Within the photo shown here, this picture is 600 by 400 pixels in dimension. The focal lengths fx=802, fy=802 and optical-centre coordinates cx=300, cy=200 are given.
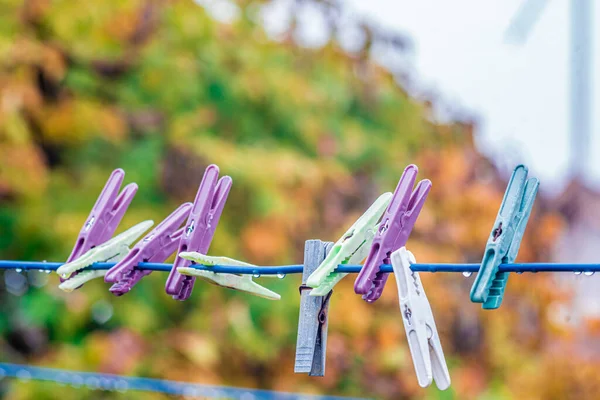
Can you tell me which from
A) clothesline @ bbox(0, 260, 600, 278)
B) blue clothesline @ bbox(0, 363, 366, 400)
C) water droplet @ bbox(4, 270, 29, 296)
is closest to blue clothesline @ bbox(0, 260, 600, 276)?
clothesline @ bbox(0, 260, 600, 278)

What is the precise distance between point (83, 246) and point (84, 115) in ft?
7.99

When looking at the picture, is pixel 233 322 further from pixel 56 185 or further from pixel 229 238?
pixel 56 185

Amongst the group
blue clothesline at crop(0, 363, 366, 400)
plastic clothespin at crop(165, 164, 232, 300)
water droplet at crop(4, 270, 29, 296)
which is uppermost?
water droplet at crop(4, 270, 29, 296)

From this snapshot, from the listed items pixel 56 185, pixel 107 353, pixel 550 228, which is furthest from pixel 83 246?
pixel 550 228

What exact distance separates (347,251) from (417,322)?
0.73 feet

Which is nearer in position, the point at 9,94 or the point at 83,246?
the point at 83,246

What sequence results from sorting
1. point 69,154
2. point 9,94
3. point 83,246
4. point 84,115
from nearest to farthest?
1. point 83,246
2. point 9,94
3. point 84,115
4. point 69,154

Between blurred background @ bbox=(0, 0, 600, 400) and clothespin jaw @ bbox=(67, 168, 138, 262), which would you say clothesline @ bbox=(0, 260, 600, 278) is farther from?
blurred background @ bbox=(0, 0, 600, 400)

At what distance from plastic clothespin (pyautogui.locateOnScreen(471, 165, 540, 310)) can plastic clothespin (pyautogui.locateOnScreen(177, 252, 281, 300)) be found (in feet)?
1.38

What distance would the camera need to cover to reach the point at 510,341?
18.6ft

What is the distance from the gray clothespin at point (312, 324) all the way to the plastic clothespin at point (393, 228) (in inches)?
4.3

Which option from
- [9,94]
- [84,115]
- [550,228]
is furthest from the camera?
[550,228]

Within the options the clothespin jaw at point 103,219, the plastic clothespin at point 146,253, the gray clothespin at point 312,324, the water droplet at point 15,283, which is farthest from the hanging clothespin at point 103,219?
the water droplet at point 15,283

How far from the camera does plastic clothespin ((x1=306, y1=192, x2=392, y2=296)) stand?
144 cm
